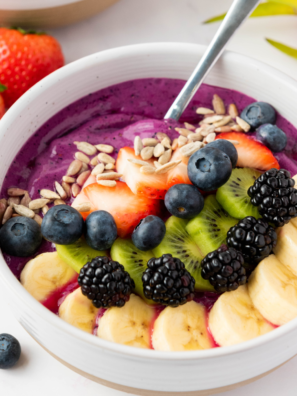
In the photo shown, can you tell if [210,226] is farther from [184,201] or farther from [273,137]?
[273,137]

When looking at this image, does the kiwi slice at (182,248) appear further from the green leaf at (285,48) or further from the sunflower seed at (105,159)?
the green leaf at (285,48)

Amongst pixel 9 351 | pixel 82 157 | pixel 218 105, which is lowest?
pixel 9 351

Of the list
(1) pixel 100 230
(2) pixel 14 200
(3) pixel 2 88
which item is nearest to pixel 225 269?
(1) pixel 100 230

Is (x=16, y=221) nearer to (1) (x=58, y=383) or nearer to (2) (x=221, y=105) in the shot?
(1) (x=58, y=383)

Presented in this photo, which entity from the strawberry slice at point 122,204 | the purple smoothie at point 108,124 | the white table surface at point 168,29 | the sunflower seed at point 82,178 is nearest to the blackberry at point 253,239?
the strawberry slice at point 122,204

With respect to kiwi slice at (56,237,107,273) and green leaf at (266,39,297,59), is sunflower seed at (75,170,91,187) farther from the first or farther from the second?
green leaf at (266,39,297,59)

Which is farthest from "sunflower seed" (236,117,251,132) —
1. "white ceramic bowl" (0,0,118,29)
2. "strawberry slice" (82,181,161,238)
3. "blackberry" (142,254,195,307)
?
"white ceramic bowl" (0,0,118,29)
